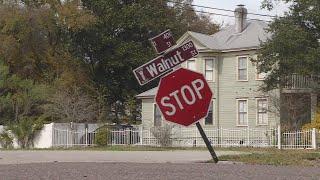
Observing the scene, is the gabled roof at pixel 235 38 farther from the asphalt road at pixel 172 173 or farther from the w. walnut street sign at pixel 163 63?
the w. walnut street sign at pixel 163 63

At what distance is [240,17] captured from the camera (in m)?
44.8

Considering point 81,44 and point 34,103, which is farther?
point 81,44

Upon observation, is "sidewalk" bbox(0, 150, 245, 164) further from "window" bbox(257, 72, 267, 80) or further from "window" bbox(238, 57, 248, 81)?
"window" bbox(238, 57, 248, 81)

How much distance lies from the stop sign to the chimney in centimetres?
3217

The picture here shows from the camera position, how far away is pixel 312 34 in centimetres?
3681

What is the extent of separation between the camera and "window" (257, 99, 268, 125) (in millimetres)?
41500

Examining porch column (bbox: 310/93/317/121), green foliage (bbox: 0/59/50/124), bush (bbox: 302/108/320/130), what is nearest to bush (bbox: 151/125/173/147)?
bush (bbox: 302/108/320/130)

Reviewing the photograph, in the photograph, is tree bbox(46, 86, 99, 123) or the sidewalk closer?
the sidewalk

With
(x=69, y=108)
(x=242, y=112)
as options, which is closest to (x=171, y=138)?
(x=242, y=112)

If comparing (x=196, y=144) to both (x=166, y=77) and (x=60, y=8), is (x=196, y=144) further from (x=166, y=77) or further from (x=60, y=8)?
(x=166, y=77)

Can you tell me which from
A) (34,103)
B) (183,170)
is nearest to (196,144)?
(34,103)

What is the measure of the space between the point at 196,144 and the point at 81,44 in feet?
62.4

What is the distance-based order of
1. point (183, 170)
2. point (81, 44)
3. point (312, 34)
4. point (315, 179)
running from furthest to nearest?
point (81, 44), point (312, 34), point (183, 170), point (315, 179)

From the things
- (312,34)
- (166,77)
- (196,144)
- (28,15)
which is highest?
(28,15)
